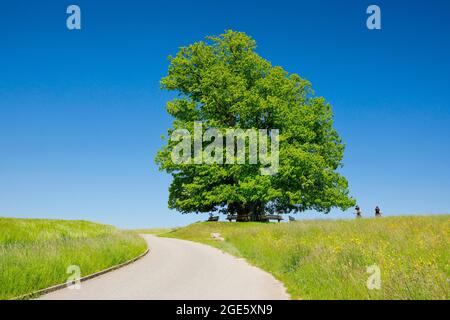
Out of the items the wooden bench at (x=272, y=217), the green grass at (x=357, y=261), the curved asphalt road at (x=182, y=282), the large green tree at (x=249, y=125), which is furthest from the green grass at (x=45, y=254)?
the wooden bench at (x=272, y=217)

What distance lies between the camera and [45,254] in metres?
16.7

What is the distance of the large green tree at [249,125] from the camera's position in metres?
43.1

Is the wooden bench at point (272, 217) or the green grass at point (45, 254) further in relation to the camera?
the wooden bench at point (272, 217)

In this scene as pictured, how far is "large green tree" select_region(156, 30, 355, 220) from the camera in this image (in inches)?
1698

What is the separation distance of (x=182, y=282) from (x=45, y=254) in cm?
537

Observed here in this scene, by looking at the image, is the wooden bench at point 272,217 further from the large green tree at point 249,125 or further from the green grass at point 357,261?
the green grass at point 357,261

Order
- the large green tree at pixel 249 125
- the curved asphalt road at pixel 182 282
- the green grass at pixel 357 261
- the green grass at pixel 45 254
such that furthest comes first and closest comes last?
the large green tree at pixel 249 125 → the green grass at pixel 45 254 → the curved asphalt road at pixel 182 282 → the green grass at pixel 357 261

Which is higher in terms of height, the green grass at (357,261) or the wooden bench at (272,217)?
the wooden bench at (272,217)

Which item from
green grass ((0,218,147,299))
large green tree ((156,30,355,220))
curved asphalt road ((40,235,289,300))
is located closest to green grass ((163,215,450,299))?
curved asphalt road ((40,235,289,300))

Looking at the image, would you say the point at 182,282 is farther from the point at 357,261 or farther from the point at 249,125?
the point at 249,125

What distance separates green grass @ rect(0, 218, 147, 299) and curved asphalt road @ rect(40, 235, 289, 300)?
74cm

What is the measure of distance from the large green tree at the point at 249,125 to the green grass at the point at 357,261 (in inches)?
675

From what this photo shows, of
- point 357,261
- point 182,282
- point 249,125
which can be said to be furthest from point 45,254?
point 249,125
